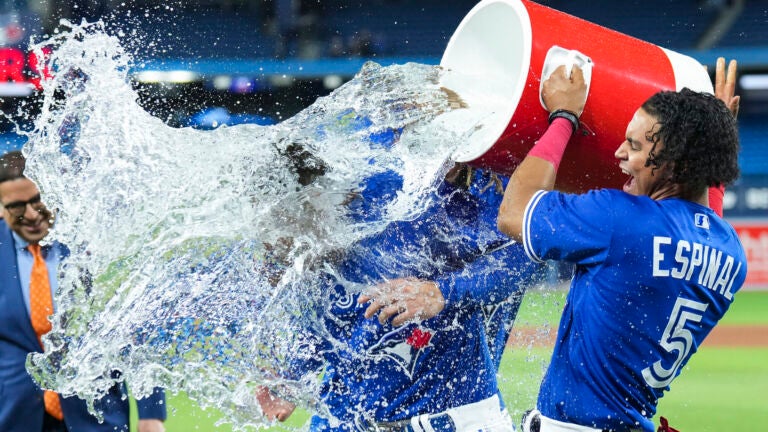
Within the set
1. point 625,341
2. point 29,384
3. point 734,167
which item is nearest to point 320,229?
point 625,341

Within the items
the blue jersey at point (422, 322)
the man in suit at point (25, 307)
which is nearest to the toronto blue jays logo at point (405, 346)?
the blue jersey at point (422, 322)

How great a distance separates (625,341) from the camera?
9.43ft

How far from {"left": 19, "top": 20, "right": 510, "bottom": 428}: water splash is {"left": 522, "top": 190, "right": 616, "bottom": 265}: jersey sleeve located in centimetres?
58

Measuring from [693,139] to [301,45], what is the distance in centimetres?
1838

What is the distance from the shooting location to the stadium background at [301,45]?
1806 centimetres

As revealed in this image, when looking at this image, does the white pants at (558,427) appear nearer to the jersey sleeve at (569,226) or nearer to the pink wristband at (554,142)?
the jersey sleeve at (569,226)

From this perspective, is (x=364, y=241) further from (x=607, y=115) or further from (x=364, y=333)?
(x=607, y=115)

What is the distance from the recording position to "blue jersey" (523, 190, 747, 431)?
280 cm

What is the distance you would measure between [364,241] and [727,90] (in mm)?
1485

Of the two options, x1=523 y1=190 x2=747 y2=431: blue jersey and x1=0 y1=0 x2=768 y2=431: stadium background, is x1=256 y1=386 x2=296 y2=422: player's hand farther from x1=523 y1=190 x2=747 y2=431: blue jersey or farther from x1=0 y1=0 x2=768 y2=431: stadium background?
x1=0 y1=0 x2=768 y2=431: stadium background

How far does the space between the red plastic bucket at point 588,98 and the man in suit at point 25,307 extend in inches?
86.2

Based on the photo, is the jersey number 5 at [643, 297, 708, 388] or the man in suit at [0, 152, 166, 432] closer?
the jersey number 5 at [643, 297, 708, 388]

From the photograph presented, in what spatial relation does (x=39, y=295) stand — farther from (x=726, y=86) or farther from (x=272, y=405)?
(x=726, y=86)

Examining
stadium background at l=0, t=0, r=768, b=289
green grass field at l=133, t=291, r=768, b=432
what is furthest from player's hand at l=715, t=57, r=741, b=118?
stadium background at l=0, t=0, r=768, b=289
